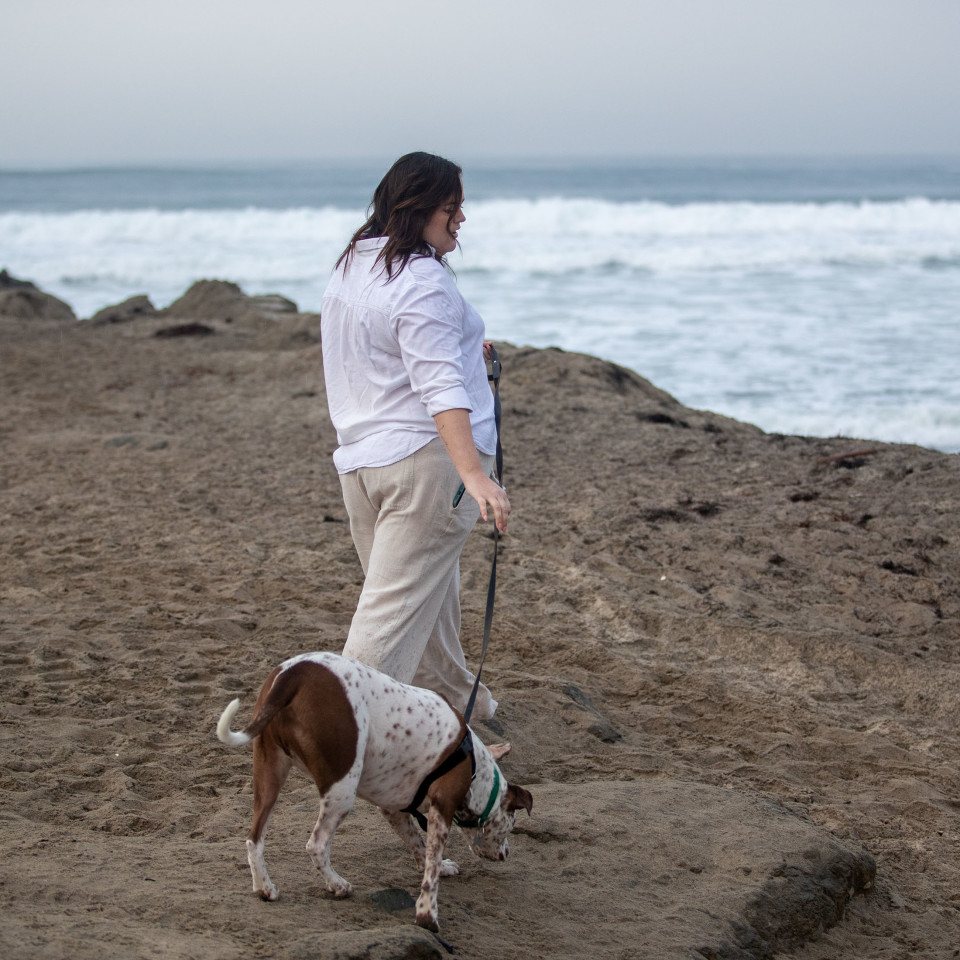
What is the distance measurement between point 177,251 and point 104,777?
2930cm

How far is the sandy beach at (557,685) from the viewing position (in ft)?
9.09

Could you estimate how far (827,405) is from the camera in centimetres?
1171

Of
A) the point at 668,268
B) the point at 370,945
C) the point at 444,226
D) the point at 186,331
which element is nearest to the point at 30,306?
the point at 186,331

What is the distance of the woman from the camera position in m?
2.86

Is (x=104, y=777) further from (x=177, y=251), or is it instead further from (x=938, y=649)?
(x=177, y=251)

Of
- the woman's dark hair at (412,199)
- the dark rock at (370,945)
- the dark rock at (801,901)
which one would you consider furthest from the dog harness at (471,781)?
the woman's dark hair at (412,199)

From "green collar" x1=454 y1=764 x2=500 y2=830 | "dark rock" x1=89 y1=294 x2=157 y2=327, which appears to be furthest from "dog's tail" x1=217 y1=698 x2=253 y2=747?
"dark rock" x1=89 y1=294 x2=157 y2=327

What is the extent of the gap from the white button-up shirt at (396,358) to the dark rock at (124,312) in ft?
37.7

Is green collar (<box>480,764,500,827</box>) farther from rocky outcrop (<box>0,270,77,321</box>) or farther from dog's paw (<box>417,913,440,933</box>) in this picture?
rocky outcrop (<box>0,270,77,321</box>)

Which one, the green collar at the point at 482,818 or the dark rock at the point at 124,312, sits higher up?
the dark rock at the point at 124,312

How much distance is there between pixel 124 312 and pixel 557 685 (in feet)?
36.8

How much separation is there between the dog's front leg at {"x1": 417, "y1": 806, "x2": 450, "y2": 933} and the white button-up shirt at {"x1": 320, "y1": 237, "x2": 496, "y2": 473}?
1.02 metres

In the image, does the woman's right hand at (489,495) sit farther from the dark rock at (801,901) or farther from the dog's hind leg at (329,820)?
the dark rock at (801,901)

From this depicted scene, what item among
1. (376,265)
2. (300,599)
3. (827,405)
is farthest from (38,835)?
(827,405)
